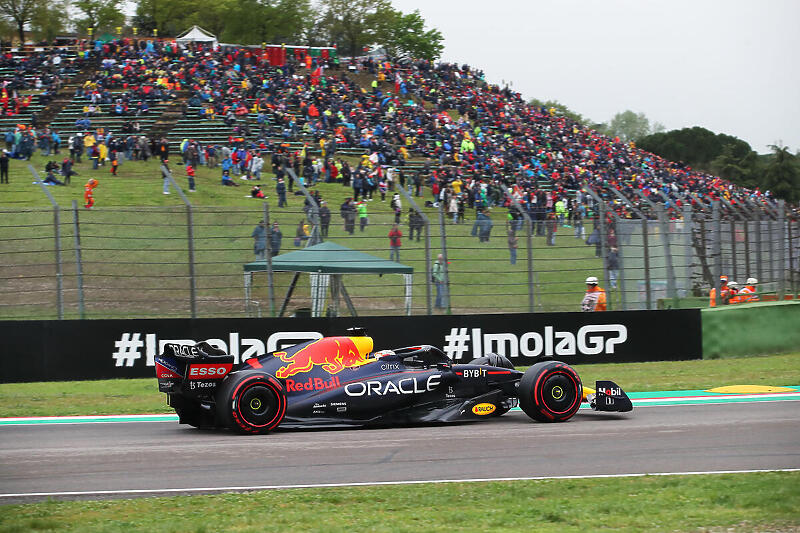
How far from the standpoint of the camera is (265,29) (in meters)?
78.7

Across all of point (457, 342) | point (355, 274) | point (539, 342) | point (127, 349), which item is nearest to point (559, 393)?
point (457, 342)

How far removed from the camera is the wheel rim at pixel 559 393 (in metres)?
11.1

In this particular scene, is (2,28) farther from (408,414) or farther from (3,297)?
(408,414)

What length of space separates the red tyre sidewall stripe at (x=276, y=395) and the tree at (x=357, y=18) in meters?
71.5

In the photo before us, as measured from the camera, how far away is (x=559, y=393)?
→ 36.7 feet

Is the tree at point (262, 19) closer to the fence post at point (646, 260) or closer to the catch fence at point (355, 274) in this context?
the catch fence at point (355, 274)

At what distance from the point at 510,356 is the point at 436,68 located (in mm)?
38596

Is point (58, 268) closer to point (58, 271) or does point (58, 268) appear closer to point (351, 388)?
point (58, 271)

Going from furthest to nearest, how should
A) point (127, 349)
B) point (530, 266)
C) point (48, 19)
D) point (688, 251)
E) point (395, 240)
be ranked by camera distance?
point (48, 19) < point (688, 251) < point (530, 266) < point (395, 240) < point (127, 349)

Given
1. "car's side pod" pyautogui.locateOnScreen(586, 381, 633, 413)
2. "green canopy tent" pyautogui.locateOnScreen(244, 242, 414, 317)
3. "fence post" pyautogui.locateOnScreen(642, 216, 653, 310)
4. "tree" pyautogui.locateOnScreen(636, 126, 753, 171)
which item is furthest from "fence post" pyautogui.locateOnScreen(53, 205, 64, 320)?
Answer: "tree" pyautogui.locateOnScreen(636, 126, 753, 171)

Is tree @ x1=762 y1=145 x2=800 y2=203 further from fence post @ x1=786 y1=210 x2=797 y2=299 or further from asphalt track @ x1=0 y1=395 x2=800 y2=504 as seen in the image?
asphalt track @ x1=0 y1=395 x2=800 y2=504

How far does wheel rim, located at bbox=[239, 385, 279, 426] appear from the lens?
1025 cm

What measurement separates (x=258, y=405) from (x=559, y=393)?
11.1 feet

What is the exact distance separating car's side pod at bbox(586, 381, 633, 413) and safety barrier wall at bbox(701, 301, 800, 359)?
26.1 ft
